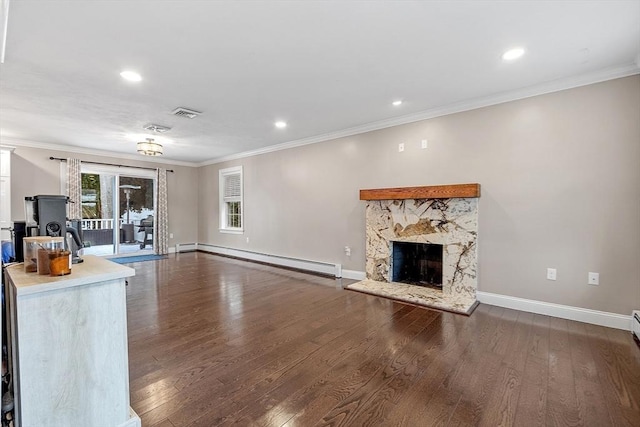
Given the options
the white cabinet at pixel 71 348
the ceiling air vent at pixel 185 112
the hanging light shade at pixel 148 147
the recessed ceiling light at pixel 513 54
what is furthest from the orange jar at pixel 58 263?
the hanging light shade at pixel 148 147

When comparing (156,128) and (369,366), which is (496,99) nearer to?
(369,366)

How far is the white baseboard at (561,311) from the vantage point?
2822 millimetres

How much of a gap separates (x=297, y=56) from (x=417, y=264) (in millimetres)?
3231

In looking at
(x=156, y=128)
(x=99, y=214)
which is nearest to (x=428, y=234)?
(x=156, y=128)

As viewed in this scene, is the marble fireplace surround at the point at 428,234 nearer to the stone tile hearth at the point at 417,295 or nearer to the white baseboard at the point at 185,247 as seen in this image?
the stone tile hearth at the point at 417,295

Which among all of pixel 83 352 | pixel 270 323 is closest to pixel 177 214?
pixel 270 323

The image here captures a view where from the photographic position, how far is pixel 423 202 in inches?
157

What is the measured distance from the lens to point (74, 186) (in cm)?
606

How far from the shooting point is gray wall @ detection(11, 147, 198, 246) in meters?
5.46

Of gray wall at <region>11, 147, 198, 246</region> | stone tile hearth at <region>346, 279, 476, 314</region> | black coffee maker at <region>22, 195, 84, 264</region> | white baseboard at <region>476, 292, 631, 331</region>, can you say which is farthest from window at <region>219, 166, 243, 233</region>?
white baseboard at <region>476, 292, 631, 331</region>

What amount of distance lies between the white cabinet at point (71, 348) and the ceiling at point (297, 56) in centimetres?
178

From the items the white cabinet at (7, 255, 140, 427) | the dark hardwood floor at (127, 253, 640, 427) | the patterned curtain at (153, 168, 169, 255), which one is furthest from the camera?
the patterned curtain at (153, 168, 169, 255)

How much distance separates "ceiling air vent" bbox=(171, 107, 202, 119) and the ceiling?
0.11m

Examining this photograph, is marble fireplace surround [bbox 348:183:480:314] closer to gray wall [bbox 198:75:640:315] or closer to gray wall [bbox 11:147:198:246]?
gray wall [bbox 198:75:640:315]
